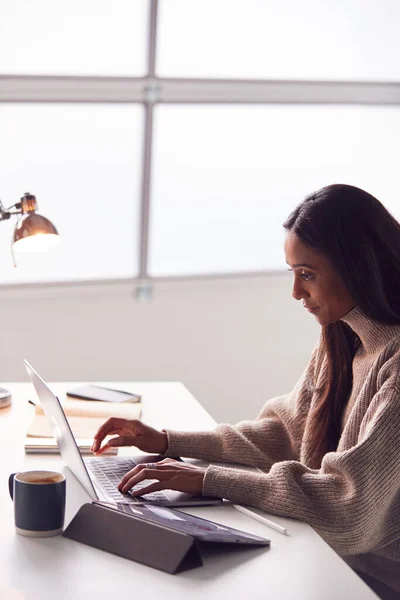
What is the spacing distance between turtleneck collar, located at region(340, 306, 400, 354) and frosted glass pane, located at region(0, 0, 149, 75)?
2.27m

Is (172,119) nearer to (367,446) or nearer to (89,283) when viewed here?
(89,283)

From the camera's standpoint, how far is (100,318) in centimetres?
387

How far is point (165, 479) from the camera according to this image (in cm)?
152

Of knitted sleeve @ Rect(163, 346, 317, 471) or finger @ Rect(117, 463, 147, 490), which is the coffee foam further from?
knitted sleeve @ Rect(163, 346, 317, 471)

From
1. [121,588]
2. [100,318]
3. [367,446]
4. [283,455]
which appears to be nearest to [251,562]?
[121,588]

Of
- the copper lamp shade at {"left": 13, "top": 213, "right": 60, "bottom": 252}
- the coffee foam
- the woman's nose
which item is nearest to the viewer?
the coffee foam

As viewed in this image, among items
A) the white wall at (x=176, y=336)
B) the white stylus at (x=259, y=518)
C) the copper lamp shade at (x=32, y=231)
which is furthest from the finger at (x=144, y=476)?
the white wall at (x=176, y=336)

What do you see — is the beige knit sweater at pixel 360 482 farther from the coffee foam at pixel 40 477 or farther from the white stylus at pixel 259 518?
the coffee foam at pixel 40 477

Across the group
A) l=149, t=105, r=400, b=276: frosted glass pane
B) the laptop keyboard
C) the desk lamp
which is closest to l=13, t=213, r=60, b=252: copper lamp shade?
the desk lamp

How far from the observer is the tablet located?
1287 millimetres

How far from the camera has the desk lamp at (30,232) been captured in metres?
2.24

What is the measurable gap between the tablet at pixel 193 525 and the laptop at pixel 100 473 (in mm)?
63

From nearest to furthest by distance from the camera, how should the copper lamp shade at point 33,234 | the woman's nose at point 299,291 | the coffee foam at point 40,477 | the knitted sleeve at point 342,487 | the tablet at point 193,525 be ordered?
the tablet at point 193,525 → the coffee foam at point 40,477 → the knitted sleeve at point 342,487 → the woman's nose at point 299,291 → the copper lamp shade at point 33,234

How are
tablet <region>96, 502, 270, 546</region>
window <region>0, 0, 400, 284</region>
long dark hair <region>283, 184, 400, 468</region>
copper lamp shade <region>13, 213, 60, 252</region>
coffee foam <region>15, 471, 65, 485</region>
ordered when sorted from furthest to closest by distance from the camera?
window <region>0, 0, 400, 284</region> < copper lamp shade <region>13, 213, 60, 252</region> < long dark hair <region>283, 184, 400, 468</region> < coffee foam <region>15, 471, 65, 485</region> < tablet <region>96, 502, 270, 546</region>
